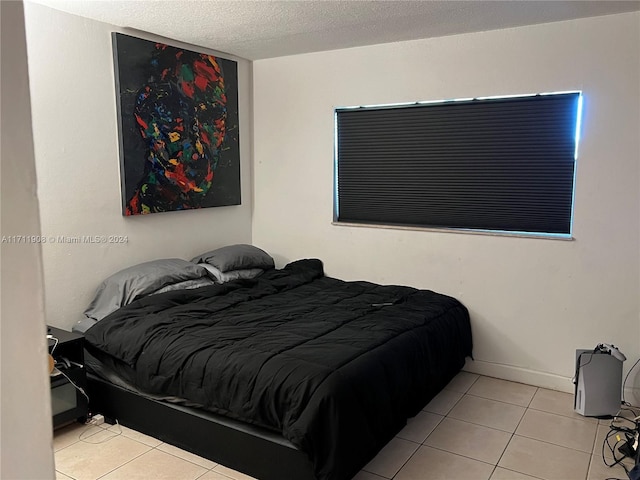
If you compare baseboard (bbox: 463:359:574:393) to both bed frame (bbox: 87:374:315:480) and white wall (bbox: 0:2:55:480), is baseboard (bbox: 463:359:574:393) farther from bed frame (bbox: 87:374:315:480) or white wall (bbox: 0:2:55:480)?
white wall (bbox: 0:2:55:480)

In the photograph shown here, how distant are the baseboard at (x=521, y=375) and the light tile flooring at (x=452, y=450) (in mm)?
191

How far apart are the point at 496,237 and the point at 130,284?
98.1 inches

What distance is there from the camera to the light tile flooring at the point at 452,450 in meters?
2.52

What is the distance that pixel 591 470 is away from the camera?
8.39 feet

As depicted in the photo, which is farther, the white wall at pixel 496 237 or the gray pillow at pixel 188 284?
the gray pillow at pixel 188 284

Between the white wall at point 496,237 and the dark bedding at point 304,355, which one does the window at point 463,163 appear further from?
the dark bedding at point 304,355

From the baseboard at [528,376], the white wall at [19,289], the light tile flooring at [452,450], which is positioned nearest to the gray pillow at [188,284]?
A: the light tile flooring at [452,450]

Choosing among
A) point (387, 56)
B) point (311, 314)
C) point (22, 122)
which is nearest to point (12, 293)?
point (22, 122)

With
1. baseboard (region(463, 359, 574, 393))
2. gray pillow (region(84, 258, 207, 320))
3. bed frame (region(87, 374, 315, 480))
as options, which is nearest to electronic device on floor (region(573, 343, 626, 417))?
baseboard (region(463, 359, 574, 393))

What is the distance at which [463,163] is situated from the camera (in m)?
3.75

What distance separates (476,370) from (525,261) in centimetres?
88

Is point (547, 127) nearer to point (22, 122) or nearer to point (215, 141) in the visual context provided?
point (215, 141)

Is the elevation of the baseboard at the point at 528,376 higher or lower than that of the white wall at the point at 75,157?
lower

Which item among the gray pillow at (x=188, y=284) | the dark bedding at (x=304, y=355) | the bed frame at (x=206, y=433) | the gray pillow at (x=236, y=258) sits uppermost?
the gray pillow at (x=236, y=258)
